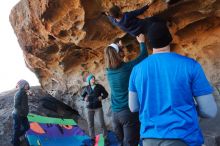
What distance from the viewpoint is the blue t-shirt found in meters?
2.47

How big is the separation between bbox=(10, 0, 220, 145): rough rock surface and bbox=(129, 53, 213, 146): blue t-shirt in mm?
3867

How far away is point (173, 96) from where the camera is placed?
2.50 m

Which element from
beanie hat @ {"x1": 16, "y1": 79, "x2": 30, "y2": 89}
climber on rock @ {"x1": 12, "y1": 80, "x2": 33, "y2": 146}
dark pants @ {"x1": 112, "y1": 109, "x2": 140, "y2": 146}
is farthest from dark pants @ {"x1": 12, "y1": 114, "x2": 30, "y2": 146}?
dark pants @ {"x1": 112, "y1": 109, "x2": 140, "y2": 146}

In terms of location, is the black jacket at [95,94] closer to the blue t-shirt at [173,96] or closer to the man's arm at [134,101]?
the man's arm at [134,101]

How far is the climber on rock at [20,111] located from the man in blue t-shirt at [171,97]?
5.43 meters

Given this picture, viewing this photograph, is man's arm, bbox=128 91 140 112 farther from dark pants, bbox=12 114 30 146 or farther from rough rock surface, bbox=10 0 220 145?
dark pants, bbox=12 114 30 146

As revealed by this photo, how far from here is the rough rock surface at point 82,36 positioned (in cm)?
661

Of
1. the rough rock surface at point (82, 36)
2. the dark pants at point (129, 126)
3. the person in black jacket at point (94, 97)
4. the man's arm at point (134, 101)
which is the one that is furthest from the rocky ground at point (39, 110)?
the man's arm at point (134, 101)

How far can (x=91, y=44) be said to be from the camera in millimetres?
8555

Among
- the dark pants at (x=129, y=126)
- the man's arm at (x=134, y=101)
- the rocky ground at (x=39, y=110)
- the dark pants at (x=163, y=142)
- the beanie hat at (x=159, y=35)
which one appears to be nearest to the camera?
the dark pants at (x=163, y=142)

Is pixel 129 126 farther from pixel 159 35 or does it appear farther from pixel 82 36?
pixel 82 36

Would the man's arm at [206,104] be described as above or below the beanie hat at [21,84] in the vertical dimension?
above

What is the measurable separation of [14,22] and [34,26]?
1.34 meters

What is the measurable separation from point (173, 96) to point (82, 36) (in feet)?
18.9
